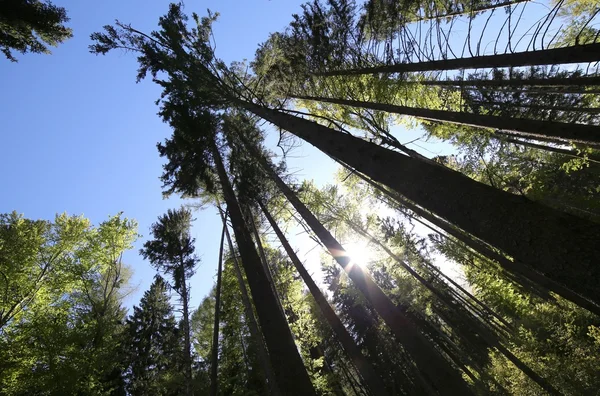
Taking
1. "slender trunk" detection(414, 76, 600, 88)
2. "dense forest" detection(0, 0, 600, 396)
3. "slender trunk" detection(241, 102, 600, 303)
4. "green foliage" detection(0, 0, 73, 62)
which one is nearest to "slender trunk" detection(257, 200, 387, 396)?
"dense forest" detection(0, 0, 600, 396)

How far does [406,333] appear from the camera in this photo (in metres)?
4.86

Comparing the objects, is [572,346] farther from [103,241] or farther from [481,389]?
[103,241]

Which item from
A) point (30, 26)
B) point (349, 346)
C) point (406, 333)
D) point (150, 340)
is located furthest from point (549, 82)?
point (150, 340)

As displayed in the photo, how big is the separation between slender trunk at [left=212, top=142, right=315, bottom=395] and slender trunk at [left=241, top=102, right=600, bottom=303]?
431 centimetres

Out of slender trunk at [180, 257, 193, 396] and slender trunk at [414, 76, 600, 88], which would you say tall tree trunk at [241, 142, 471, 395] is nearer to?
slender trunk at [414, 76, 600, 88]

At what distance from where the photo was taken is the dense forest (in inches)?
157

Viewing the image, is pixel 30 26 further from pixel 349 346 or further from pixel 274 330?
pixel 349 346

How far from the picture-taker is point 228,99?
25.1 feet

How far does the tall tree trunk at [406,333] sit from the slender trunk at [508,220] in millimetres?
2527

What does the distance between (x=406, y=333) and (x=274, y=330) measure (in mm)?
2818

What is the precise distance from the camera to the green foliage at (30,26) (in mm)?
7243

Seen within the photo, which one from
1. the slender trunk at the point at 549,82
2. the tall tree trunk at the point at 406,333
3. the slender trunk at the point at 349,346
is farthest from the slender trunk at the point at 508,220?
the slender trunk at the point at 349,346

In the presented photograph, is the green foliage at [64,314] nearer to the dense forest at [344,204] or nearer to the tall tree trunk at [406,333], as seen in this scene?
the dense forest at [344,204]

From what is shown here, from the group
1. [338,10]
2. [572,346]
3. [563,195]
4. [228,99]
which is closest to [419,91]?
[338,10]
